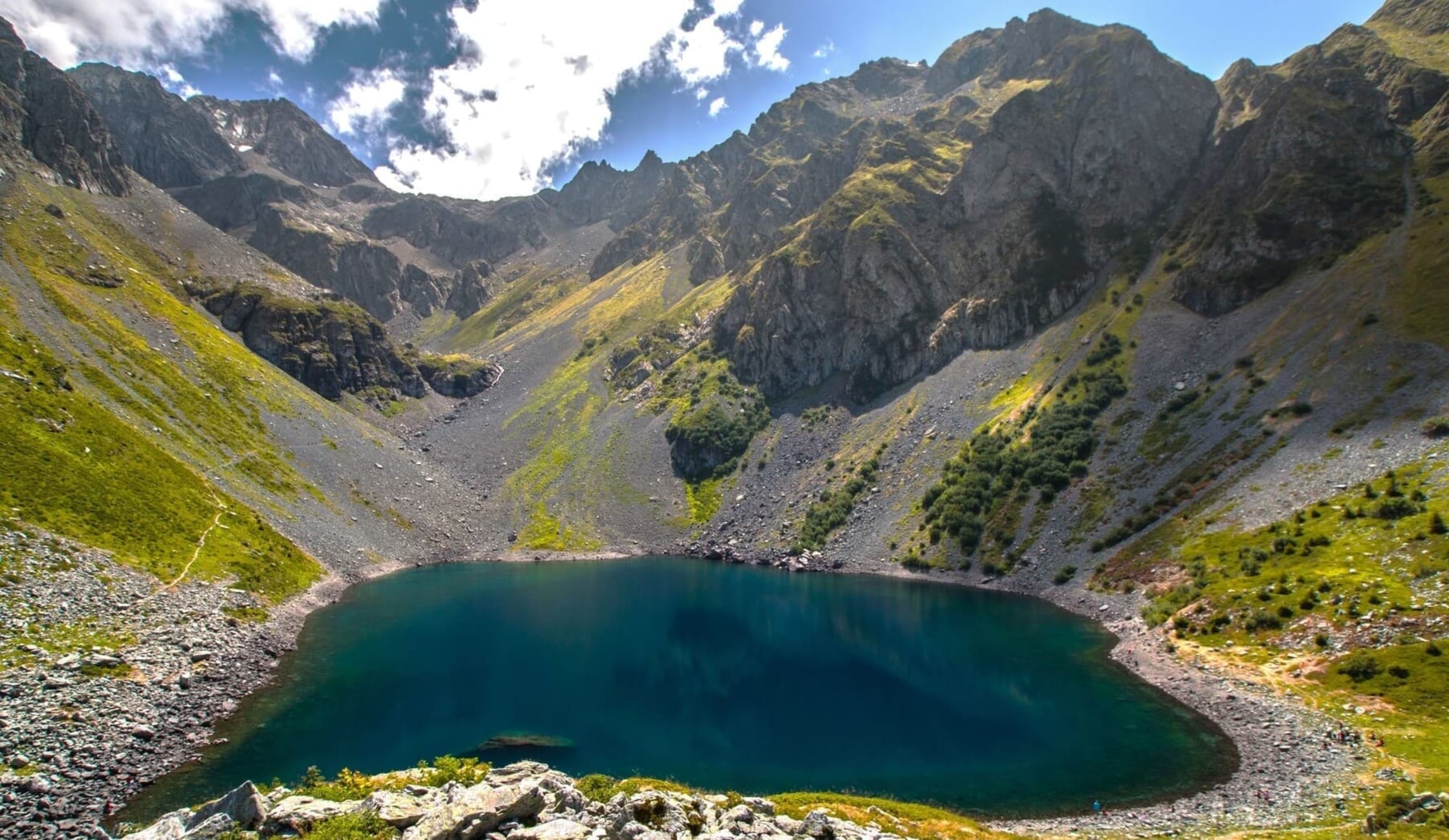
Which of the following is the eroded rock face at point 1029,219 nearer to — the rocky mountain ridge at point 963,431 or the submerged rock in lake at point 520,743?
the rocky mountain ridge at point 963,431

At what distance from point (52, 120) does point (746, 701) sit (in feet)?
785

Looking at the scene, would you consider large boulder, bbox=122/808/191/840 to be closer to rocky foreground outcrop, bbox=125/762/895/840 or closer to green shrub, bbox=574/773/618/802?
rocky foreground outcrop, bbox=125/762/895/840

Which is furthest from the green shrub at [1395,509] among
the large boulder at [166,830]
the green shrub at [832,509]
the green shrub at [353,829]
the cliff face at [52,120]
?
the cliff face at [52,120]

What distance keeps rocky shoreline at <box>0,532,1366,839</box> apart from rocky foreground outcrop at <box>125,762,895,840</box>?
16.5ft

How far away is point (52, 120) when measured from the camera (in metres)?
177

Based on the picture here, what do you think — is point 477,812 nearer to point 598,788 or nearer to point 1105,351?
point 598,788

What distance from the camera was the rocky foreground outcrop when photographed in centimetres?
1989

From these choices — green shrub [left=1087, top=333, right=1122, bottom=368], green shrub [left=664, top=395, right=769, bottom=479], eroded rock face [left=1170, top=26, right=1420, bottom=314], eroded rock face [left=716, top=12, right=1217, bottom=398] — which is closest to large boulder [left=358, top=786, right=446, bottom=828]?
green shrub [left=1087, top=333, right=1122, bottom=368]

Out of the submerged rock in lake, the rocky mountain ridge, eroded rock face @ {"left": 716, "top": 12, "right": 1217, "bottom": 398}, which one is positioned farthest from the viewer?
→ eroded rock face @ {"left": 716, "top": 12, "right": 1217, "bottom": 398}

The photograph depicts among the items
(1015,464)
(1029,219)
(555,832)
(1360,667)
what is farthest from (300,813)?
(1029,219)

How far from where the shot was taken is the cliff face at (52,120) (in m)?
170

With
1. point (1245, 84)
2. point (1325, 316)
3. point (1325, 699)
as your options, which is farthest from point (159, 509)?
point (1245, 84)

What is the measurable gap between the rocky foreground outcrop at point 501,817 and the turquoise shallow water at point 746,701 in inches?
852

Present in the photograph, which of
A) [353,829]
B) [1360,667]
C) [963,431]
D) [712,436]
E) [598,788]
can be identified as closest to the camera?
[353,829]
